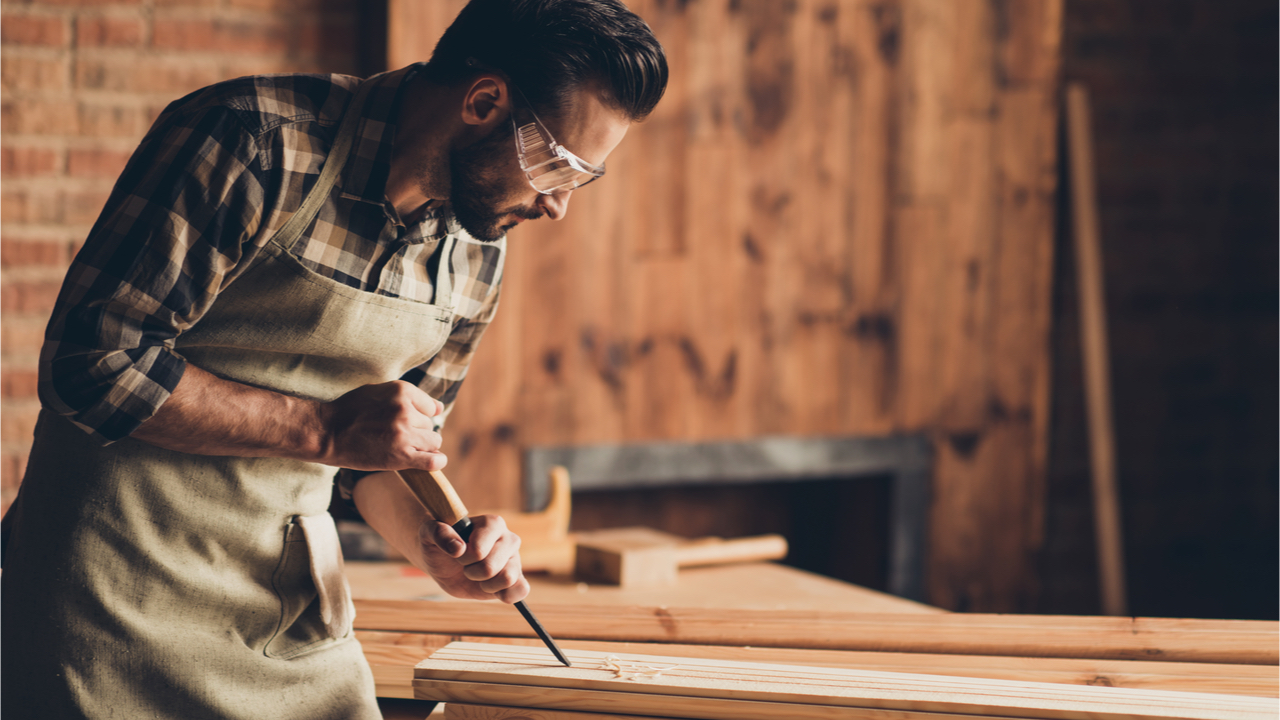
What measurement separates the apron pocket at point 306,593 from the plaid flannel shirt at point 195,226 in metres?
0.30

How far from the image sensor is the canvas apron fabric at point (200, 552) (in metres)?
1.22

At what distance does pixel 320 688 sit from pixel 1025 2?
2634 mm

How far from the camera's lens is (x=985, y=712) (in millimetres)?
1096

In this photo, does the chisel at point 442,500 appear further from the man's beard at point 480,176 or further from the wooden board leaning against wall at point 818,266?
the wooden board leaning against wall at point 818,266

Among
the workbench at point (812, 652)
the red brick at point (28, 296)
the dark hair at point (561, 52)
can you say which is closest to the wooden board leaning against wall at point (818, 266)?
the red brick at point (28, 296)

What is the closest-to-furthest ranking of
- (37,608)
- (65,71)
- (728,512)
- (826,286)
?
(37,608)
(65,71)
(826,286)
(728,512)

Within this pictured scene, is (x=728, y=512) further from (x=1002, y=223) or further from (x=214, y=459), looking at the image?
(x=214, y=459)

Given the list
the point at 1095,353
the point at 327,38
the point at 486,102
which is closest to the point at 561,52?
the point at 486,102

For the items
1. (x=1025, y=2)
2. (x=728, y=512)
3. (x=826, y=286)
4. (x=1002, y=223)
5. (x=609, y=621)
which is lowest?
(x=728, y=512)

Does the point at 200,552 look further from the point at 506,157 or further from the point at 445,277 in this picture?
the point at 506,157

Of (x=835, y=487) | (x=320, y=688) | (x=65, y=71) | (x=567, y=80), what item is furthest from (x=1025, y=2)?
(x=320, y=688)

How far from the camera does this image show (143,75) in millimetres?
2445

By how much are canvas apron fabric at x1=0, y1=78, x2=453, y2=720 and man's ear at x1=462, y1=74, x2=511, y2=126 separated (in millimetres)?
130

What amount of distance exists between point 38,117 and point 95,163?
150 millimetres
